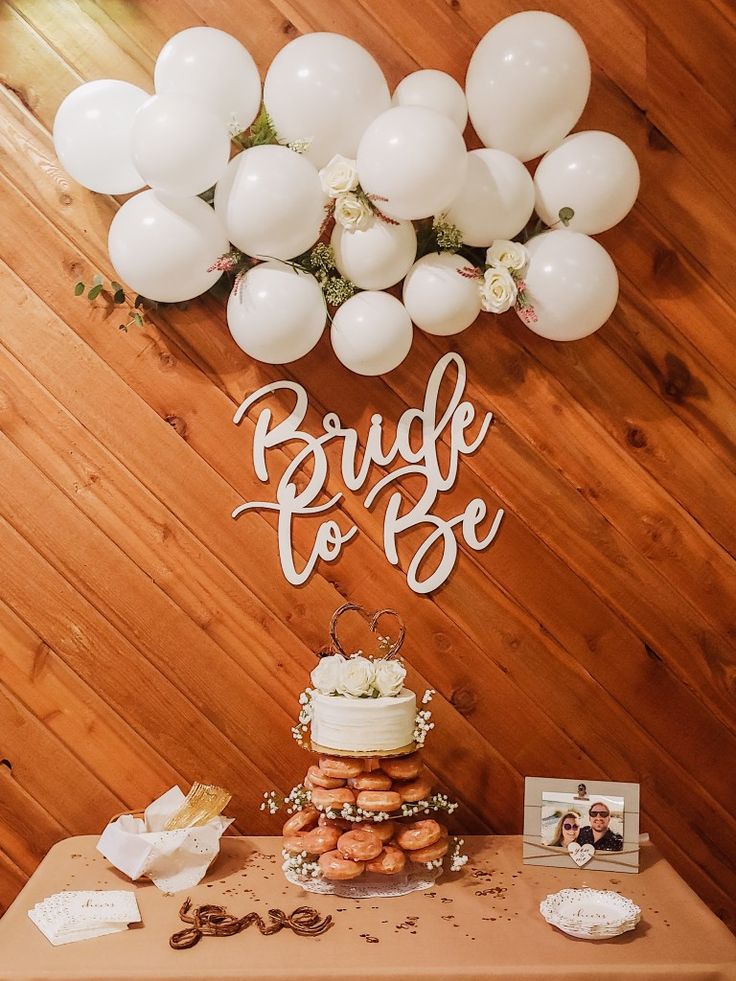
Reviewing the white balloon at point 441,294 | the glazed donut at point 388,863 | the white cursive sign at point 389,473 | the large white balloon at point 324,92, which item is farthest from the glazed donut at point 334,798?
the large white balloon at point 324,92

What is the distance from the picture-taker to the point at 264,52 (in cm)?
203

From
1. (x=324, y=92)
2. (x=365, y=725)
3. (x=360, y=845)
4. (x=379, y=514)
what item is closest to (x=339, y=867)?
(x=360, y=845)

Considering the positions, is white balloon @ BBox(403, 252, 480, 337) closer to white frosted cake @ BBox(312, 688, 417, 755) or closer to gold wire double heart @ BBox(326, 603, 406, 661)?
gold wire double heart @ BBox(326, 603, 406, 661)

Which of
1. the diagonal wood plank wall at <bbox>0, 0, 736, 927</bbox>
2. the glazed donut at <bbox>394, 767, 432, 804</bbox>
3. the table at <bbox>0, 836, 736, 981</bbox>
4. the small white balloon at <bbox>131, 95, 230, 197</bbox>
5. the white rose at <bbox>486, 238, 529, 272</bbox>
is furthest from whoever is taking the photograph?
the diagonal wood plank wall at <bbox>0, 0, 736, 927</bbox>

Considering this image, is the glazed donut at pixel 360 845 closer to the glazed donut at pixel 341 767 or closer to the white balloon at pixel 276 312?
the glazed donut at pixel 341 767

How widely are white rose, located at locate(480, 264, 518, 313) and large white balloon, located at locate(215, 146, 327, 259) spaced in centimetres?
38

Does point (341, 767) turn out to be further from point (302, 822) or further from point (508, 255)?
point (508, 255)

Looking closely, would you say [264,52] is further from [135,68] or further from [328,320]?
[328,320]

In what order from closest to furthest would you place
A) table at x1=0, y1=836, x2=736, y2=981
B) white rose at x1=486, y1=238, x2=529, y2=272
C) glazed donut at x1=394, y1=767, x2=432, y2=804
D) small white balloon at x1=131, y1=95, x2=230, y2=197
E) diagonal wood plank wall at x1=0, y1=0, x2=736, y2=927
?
1. table at x1=0, y1=836, x2=736, y2=981
2. small white balloon at x1=131, y1=95, x2=230, y2=197
3. glazed donut at x1=394, y1=767, x2=432, y2=804
4. white rose at x1=486, y1=238, x2=529, y2=272
5. diagonal wood plank wall at x1=0, y1=0, x2=736, y2=927

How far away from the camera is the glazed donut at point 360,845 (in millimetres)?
1727

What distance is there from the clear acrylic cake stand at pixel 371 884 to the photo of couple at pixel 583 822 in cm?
28

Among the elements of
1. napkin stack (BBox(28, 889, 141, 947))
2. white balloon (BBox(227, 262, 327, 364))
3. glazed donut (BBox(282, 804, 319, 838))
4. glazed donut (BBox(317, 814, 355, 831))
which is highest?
white balloon (BBox(227, 262, 327, 364))

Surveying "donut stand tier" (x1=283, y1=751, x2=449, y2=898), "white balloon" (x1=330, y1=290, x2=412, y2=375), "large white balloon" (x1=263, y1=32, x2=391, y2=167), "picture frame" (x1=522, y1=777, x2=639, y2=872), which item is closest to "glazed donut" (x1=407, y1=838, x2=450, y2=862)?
"donut stand tier" (x1=283, y1=751, x2=449, y2=898)

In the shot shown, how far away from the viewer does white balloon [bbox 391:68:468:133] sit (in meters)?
1.86
